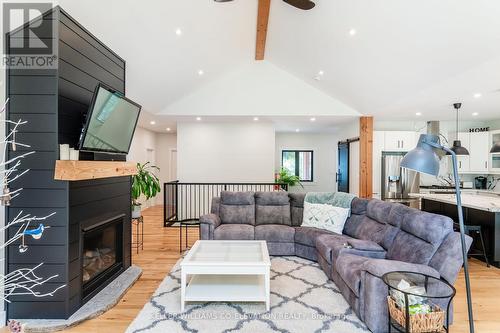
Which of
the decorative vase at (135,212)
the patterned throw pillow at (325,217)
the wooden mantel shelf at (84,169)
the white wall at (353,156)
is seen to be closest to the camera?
the wooden mantel shelf at (84,169)

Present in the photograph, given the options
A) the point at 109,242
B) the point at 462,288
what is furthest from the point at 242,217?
the point at 462,288

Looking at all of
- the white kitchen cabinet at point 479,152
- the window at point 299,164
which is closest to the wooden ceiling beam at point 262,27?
the window at point 299,164

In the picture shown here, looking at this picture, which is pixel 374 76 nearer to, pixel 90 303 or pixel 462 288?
pixel 462 288

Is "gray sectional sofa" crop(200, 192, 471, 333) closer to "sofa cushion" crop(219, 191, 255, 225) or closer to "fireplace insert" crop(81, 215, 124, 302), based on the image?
"sofa cushion" crop(219, 191, 255, 225)

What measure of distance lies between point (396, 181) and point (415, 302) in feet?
14.4

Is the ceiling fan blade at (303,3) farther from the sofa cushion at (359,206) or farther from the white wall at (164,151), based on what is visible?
the white wall at (164,151)

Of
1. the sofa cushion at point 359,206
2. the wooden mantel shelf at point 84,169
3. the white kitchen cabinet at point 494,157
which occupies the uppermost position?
the white kitchen cabinet at point 494,157

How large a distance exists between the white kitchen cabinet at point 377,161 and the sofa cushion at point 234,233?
3320 millimetres

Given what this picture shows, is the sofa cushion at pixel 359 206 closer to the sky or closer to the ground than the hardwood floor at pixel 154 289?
closer to the sky

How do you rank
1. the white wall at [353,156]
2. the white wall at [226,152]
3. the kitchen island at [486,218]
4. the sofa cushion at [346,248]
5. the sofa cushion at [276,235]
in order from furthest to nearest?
the white wall at [226,152] < the white wall at [353,156] < the sofa cushion at [276,235] < the kitchen island at [486,218] < the sofa cushion at [346,248]

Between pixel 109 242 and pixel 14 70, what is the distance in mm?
2005

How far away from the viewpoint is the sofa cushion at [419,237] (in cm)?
241

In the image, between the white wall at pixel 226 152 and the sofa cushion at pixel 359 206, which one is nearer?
the sofa cushion at pixel 359 206

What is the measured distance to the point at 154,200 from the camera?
9.11 metres
